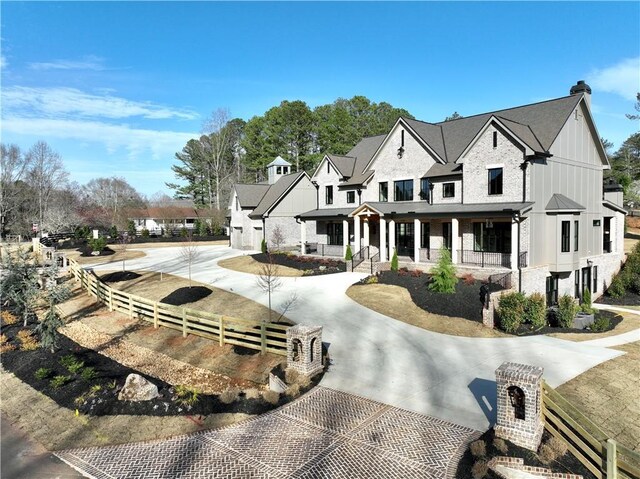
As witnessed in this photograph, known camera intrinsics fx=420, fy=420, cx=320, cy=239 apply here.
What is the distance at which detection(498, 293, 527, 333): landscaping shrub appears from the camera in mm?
16891

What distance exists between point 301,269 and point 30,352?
56.1 feet

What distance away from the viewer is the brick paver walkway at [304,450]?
7.85 metres

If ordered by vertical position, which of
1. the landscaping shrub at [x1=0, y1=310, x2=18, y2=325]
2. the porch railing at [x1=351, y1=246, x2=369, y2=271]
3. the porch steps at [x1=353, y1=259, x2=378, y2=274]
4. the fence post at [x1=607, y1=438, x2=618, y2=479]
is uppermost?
the porch railing at [x1=351, y1=246, x2=369, y2=271]

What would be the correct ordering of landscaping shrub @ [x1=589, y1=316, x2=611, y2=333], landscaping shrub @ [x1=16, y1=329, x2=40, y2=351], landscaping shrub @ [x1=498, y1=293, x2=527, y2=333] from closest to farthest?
landscaping shrub @ [x1=16, y1=329, x2=40, y2=351] < landscaping shrub @ [x1=498, y1=293, x2=527, y2=333] < landscaping shrub @ [x1=589, y1=316, x2=611, y2=333]

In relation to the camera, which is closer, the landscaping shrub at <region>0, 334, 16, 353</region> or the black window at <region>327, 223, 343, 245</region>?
the landscaping shrub at <region>0, 334, 16, 353</region>

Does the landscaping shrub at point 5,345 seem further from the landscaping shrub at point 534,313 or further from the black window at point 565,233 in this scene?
the black window at point 565,233

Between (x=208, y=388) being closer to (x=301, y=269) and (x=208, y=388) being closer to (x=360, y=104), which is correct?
(x=301, y=269)

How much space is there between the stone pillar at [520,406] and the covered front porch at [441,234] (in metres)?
14.6

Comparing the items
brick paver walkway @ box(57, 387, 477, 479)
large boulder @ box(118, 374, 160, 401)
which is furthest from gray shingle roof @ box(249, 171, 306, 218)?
brick paver walkway @ box(57, 387, 477, 479)

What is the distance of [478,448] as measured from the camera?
8.05 meters

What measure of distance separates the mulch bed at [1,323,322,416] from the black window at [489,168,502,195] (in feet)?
55.7

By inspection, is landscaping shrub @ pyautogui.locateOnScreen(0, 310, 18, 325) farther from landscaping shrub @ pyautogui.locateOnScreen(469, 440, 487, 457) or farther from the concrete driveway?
landscaping shrub @ pyautogui.locateOnScreen(469, 440, 487, 457)

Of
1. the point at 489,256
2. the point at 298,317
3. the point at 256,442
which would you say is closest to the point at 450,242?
the point at 489,256

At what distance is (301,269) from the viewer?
29.3m
